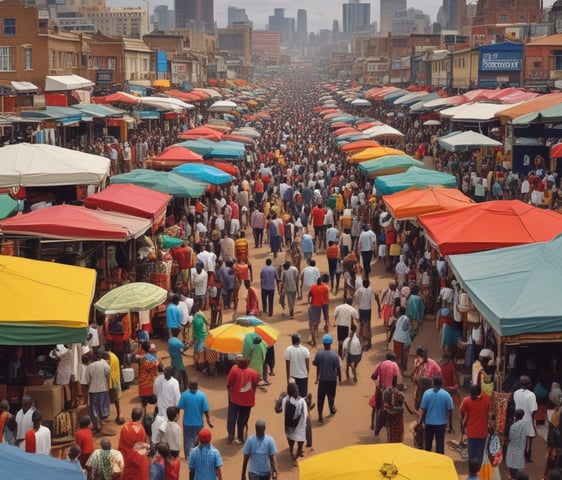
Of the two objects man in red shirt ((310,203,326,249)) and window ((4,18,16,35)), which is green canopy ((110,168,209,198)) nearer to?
man in red shirt ((310,203,326,249))

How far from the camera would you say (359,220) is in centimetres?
2105

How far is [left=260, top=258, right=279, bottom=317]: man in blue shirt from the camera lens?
15.4m

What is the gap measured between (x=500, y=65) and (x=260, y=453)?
4344 centimetres

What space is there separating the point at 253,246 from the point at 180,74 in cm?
6477

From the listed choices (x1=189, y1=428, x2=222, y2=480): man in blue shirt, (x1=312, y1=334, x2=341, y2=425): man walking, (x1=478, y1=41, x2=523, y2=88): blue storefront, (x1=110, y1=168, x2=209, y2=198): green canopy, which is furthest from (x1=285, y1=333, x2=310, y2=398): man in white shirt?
(x1=478, y1=41, x2=523, y2=88): blue storefront

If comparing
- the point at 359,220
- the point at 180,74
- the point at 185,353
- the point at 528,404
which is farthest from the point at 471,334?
the point at 180,74

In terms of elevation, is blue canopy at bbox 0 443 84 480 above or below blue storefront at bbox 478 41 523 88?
below

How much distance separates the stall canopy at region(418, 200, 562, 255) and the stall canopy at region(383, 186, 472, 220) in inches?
80.6

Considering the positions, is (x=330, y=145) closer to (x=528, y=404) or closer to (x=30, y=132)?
(x=30, y=132)

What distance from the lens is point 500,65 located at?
48.8 metres

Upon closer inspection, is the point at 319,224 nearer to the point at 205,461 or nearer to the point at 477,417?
the point at 477,417

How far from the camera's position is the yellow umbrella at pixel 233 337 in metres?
11.7

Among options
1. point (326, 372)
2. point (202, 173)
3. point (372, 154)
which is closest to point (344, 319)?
point (326, 372)

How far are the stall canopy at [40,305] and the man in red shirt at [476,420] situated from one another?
156 inches
